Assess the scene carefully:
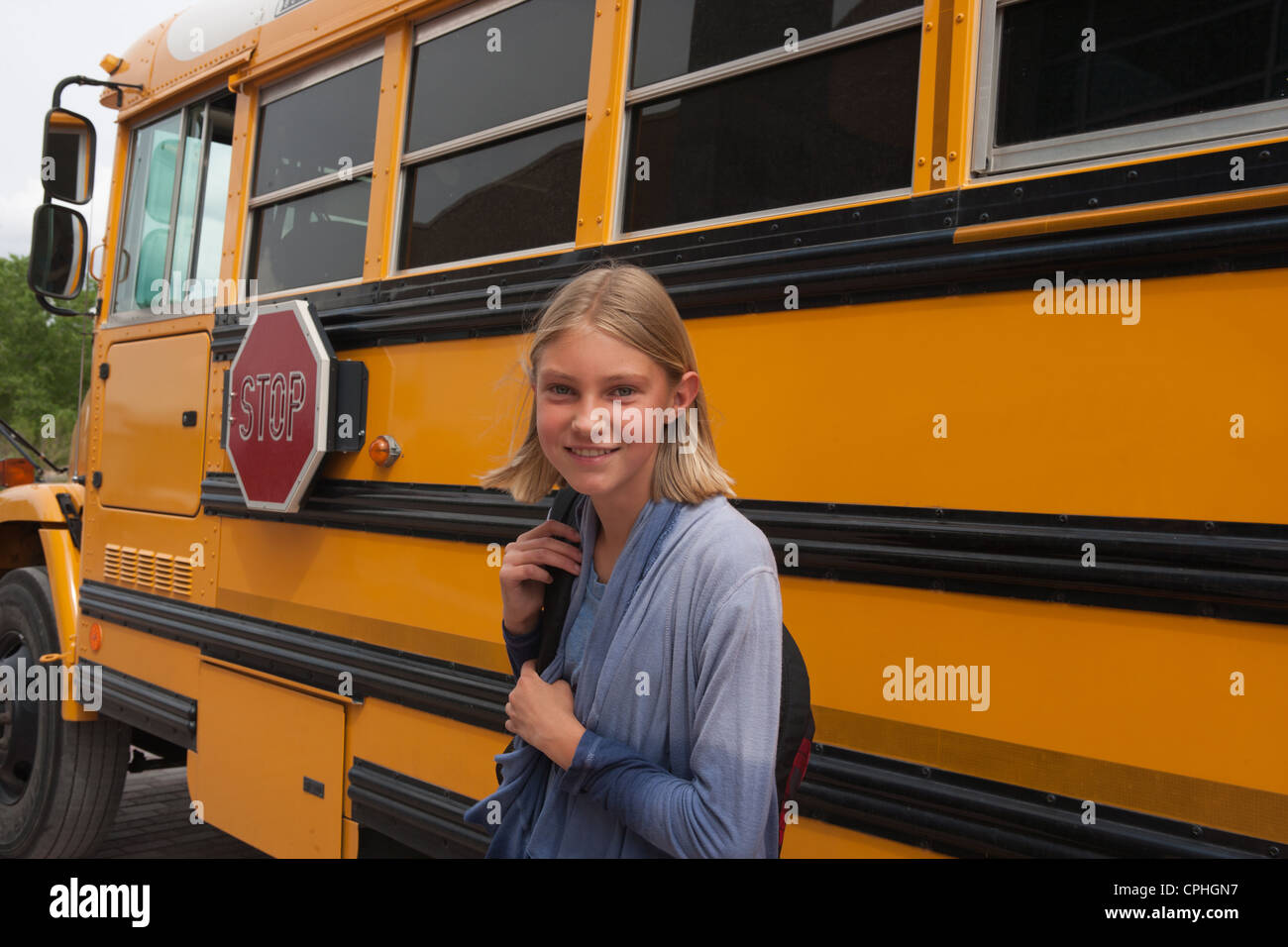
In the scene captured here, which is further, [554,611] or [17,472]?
[17,472]

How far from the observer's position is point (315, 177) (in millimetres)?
2785

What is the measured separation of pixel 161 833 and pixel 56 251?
2.50m

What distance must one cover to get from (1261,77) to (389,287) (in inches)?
71.9

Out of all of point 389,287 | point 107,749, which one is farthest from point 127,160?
point 107,749

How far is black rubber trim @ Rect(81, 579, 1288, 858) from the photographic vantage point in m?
1.36

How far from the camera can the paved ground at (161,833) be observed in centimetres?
425

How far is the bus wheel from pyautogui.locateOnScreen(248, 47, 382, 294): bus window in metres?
1.74

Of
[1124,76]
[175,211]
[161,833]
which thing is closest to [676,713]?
[1124,76]

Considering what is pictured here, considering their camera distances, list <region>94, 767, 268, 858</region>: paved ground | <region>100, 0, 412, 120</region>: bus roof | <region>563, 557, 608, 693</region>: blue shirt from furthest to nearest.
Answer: <region>94, 767, 268, 858</region>: paved ground < <region>100, 0, 412, 120</region>: bus roof < <region>563, 557, 608, 693</region>: blue shirt

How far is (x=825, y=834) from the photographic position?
5.48 feet

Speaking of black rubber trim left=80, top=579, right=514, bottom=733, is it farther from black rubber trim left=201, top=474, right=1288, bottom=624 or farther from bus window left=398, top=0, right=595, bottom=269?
bus window left=398, top=0, right=595, bottom=269

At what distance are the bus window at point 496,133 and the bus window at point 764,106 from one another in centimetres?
19

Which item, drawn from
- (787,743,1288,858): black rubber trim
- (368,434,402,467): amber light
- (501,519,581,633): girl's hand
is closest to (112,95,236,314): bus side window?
(368,434,402,467): amber light

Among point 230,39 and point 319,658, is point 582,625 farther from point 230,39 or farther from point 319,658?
point 230,39
